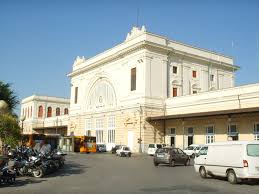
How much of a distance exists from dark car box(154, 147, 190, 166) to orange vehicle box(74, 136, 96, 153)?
77.2 feet

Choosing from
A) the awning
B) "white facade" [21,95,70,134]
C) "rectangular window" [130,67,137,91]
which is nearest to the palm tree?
the awning

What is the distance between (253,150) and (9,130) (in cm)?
1111

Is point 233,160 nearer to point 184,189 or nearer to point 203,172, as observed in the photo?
point 203,172

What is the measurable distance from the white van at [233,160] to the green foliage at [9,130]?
29.6ft

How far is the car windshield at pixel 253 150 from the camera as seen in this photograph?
1466 cm

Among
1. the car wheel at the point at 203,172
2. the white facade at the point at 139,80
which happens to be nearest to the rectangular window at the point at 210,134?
the white facade at the point at 139,80

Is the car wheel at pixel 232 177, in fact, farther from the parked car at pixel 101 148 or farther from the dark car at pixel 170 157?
the parked car at pixel 101 148

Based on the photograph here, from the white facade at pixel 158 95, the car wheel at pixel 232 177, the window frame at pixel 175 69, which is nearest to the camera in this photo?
the car wheel at pixel 232 177

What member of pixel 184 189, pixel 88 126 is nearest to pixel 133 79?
pixel 88 126

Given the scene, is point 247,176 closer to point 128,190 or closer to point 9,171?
point 128,190

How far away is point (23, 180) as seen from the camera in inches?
628

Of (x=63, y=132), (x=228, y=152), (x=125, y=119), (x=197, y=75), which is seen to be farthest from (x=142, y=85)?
(x=63, y=132)

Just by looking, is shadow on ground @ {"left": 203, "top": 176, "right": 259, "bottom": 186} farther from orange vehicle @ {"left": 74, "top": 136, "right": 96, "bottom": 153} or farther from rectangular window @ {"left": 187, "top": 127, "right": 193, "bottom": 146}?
orange vehicle @ {"left": 74, "top": 136, "right": 96, "bottom": 153}

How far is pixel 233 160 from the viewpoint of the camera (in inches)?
594
